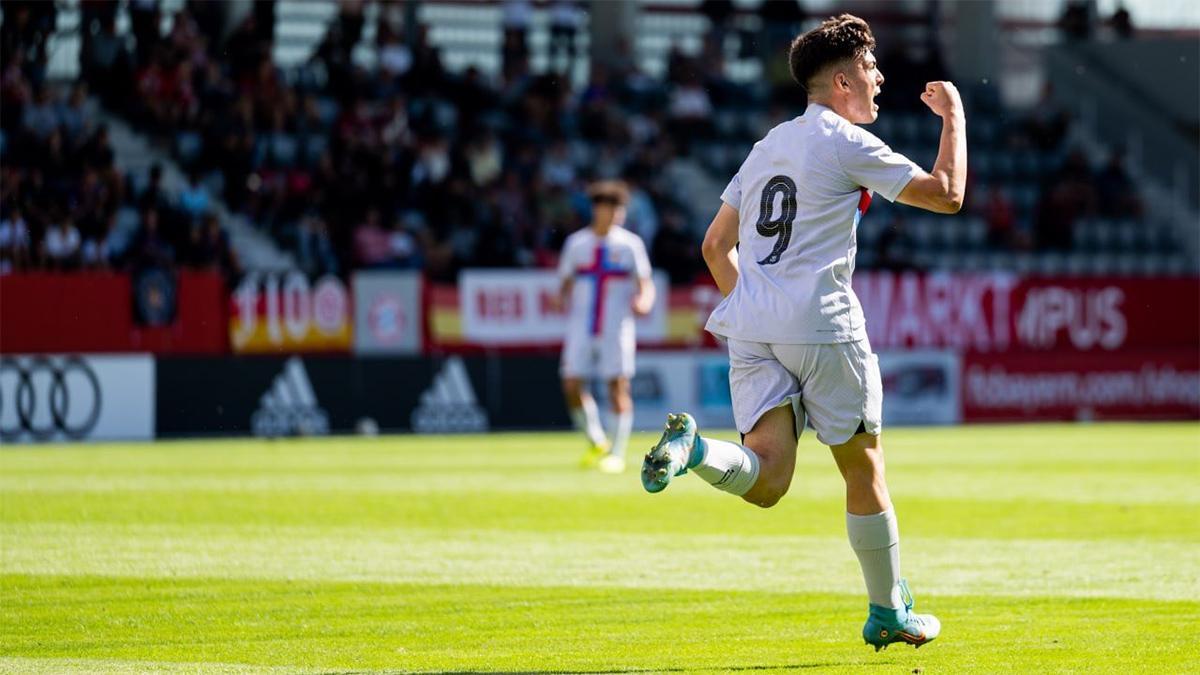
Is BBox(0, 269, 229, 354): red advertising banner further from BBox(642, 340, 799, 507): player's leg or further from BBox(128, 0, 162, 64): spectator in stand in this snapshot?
BBox(642, 340, 799, 507): player's leg

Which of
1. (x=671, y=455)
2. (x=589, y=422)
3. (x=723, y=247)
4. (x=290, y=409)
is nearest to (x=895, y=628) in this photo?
(x=671, y=455)

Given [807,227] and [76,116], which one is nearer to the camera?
[807,227]

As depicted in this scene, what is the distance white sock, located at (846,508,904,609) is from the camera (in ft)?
21.4

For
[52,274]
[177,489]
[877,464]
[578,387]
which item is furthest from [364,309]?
[877,464]

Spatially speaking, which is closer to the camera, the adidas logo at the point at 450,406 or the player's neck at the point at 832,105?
the player's neck at the point at 832,105

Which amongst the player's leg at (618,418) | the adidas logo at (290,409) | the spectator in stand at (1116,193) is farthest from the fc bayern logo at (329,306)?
the spectator in stand at (1116,193)

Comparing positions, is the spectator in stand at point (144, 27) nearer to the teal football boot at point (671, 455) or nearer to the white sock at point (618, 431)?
the white sock at point (618, 431)

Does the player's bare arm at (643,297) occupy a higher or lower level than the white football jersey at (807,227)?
lower

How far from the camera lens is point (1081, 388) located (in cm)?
2816

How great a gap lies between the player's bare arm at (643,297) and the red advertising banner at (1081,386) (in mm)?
10992

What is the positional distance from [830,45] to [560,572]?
141 inches

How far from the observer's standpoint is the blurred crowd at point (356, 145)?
23.0 metres

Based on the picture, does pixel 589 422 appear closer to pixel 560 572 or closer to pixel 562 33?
pixel 560 572

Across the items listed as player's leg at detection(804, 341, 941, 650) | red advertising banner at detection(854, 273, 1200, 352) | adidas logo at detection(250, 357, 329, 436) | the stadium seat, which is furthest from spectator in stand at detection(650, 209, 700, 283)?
player's leg at detection(804, 341, 941, 650)
